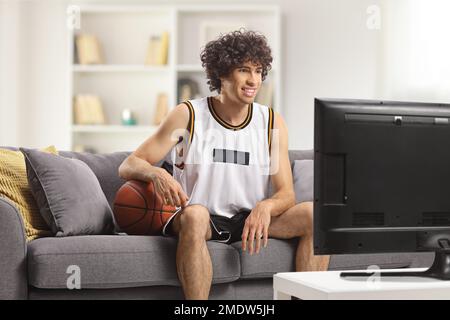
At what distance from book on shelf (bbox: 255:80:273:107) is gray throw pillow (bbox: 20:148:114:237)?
3.16 metres

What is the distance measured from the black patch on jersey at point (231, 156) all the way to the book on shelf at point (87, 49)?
11.2ft

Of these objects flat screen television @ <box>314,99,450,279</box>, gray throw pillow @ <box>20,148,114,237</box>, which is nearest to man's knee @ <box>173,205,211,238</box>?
gray throw pillow @ <box>20,148,114,237</box>

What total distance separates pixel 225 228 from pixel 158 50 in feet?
11.4

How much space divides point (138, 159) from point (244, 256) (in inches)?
21.5

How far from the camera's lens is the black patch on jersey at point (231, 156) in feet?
8.97

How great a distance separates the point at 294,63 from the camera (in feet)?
19.4

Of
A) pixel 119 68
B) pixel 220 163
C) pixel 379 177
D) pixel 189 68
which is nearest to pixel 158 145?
pixel 220 163

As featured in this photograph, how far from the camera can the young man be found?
2.62 m

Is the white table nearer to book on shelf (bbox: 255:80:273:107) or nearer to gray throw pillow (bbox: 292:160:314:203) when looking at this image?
gray throw pillow (bbox: 292:160:314:203)

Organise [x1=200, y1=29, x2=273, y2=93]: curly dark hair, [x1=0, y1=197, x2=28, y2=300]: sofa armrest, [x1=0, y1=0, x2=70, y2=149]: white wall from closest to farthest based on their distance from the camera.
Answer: [x1=0, y1=197, x2=28, y2=300]: sofa armrest < [x1=200, y1=29, x2=273, y2=93]: curly dark hair < [x1=0, y1=0, x2=70, y2=149]: white wall

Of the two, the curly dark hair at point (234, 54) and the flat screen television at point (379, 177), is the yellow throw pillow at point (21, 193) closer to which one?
the curly dark hair at point (234, 54)

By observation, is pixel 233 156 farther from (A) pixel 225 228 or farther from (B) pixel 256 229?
(B) pixel 256 229

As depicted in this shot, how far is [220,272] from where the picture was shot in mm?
2520

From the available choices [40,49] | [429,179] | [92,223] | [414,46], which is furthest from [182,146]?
[40,49]
